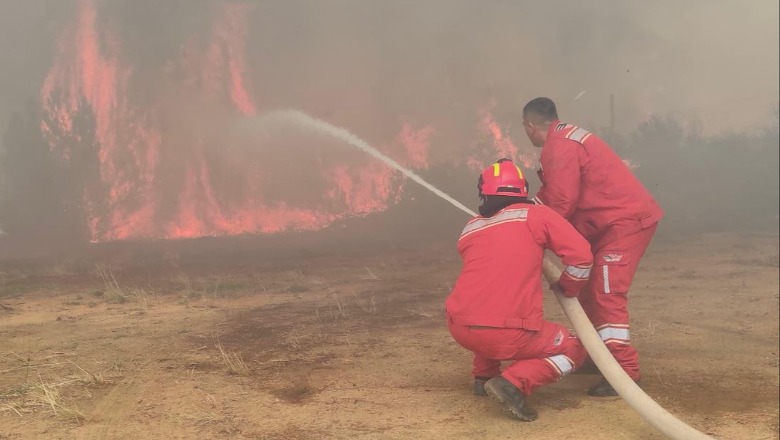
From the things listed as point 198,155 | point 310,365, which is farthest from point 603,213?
point 198,155

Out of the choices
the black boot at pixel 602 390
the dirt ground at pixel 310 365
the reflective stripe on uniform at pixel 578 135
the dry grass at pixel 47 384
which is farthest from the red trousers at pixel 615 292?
the dry grass at pixel 47 384

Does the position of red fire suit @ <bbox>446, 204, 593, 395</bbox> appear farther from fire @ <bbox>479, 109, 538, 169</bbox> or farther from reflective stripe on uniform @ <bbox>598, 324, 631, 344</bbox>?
fire @ <bbox>479, 109, 538, 169</bbox>

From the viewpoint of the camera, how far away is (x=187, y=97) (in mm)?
20859

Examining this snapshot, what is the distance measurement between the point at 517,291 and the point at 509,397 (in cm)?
62

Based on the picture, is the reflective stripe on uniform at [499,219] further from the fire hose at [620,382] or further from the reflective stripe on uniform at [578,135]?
the reflective stripe on uniform at [578,135]

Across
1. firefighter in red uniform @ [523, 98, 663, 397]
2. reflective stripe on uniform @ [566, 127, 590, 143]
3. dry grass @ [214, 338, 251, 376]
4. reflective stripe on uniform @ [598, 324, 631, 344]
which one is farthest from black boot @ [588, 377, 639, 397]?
dry grass @ [214, 338, 251, 376]

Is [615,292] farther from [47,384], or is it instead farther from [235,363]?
[47,384]

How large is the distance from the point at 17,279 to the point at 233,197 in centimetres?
1551

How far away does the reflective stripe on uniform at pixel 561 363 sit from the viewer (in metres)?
3.37

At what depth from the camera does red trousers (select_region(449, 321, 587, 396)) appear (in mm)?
3244

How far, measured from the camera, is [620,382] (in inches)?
127

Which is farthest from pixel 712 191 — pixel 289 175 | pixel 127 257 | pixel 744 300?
pixel 127 257

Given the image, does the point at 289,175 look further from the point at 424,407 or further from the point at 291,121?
the point at 424,407

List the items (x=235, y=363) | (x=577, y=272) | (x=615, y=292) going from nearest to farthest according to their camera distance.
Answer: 1. (x=577, y=272)
2. (x=615, y=292)
3. (x=235, y=363)
